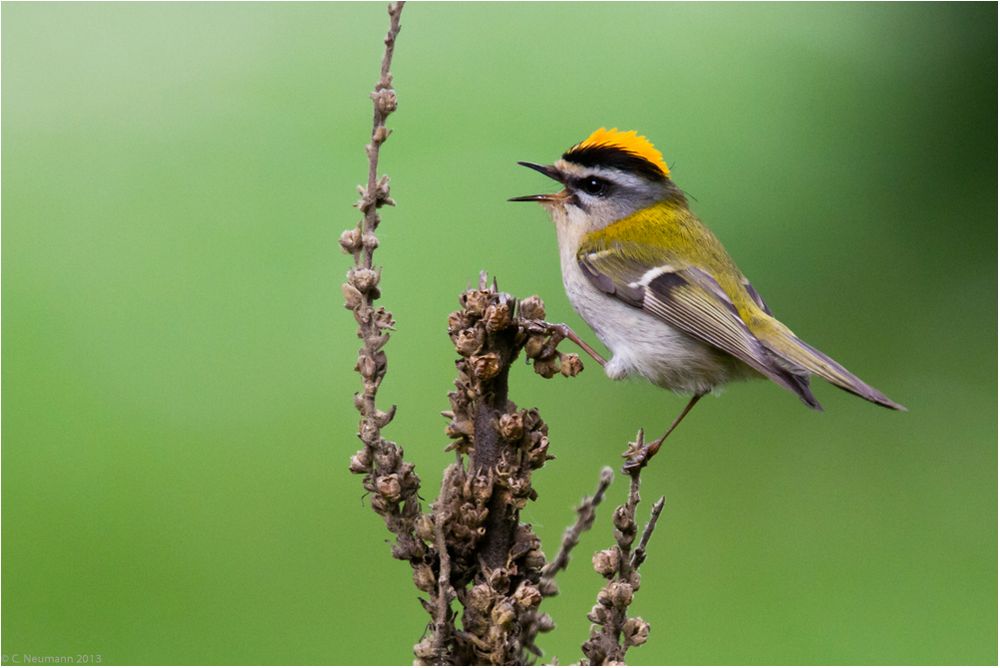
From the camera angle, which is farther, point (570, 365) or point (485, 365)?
point (570, 365)

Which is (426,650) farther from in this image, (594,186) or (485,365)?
(594,186)

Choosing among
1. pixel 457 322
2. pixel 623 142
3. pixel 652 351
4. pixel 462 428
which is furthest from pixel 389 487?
pixel 623 142

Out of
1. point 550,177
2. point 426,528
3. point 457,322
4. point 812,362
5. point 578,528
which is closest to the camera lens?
point 426,528

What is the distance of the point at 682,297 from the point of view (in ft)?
8.06

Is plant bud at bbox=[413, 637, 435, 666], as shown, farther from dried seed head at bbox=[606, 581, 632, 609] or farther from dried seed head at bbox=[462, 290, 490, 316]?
dried seed head at bbox=[462, 290, 490, 316]

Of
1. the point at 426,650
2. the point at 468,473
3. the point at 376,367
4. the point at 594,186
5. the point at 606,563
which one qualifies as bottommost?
the point at 426,650

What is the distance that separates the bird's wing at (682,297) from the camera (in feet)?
7.59

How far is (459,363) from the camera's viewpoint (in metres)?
1.46

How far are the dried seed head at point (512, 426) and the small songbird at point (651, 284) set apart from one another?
35.6 inches

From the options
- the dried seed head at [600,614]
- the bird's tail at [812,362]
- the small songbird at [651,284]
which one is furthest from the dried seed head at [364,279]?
the bird's tail at [812,362]

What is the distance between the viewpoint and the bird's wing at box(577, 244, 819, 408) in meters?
2.31

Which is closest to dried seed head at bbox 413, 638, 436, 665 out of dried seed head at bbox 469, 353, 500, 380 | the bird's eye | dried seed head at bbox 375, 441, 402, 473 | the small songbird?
dried seed head at bbox 375, 441, 402, 473

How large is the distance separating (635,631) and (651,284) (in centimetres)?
125

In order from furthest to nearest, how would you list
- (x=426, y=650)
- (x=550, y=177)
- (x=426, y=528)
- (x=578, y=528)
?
(x=550, y=177), (x=578, y=528), (x=426, y=528), (x=426, y=650)
